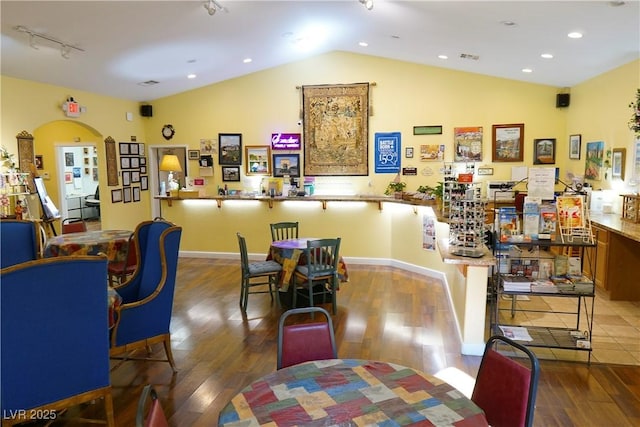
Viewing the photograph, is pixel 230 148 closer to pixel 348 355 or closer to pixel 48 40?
pixel 48 40

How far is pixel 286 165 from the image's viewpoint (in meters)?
8.32

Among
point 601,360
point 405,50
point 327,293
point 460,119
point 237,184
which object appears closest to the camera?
point 601,360

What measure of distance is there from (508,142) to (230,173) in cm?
503

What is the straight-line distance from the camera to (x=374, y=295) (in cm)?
598

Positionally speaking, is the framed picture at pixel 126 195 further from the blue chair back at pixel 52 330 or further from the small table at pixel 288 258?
the blue chair back at pixel 52 330

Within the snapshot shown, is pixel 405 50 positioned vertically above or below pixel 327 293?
above

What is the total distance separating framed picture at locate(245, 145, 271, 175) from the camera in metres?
8.36

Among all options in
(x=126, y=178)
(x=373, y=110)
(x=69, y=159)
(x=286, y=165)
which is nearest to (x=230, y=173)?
(x=286, y=165)

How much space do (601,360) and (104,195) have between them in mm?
7658

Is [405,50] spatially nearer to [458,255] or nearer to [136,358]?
[458,255]

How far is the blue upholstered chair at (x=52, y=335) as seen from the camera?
91.7 inches

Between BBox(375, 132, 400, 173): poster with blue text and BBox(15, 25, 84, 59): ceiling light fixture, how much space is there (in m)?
4.75

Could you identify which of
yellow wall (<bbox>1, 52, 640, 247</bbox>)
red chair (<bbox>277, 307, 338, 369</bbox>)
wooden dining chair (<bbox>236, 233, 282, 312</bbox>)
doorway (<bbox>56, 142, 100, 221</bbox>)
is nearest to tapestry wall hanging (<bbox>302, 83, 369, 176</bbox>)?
yellow wall (<bbox>1, 52, 640, 247</bbox>)

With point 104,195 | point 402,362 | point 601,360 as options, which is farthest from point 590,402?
point 104,195
